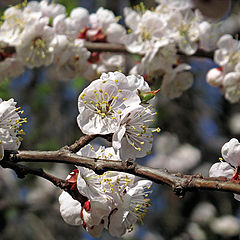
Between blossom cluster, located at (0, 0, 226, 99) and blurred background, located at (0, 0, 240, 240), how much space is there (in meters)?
1.09

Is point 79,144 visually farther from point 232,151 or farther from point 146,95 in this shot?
point 232,151

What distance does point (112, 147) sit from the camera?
4.76ft

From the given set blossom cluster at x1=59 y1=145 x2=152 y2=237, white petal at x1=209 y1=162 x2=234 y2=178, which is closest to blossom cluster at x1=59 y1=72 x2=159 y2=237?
blossom cluster at x1=59 y1=145 x2=152 y2=237

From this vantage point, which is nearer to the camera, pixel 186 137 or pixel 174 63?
pixel 174 63

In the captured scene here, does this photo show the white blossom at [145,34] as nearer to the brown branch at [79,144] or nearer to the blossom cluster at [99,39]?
the blossom cluster at [99,39]

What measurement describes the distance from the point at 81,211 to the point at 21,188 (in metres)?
3.54

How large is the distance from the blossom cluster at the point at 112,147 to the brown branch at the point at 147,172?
13 cm

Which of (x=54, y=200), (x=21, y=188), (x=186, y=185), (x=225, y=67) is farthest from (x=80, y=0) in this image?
(x=186, y=185)

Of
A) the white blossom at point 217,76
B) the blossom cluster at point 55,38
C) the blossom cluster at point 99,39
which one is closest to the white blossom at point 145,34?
the blossom cluster at point 99,39

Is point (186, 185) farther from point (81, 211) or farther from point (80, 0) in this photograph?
point (80, 0)

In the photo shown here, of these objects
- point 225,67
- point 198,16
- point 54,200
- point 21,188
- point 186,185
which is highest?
point 186,185

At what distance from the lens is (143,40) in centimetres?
266

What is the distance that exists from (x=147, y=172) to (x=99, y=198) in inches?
11.2

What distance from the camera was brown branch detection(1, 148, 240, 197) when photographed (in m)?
1.15
